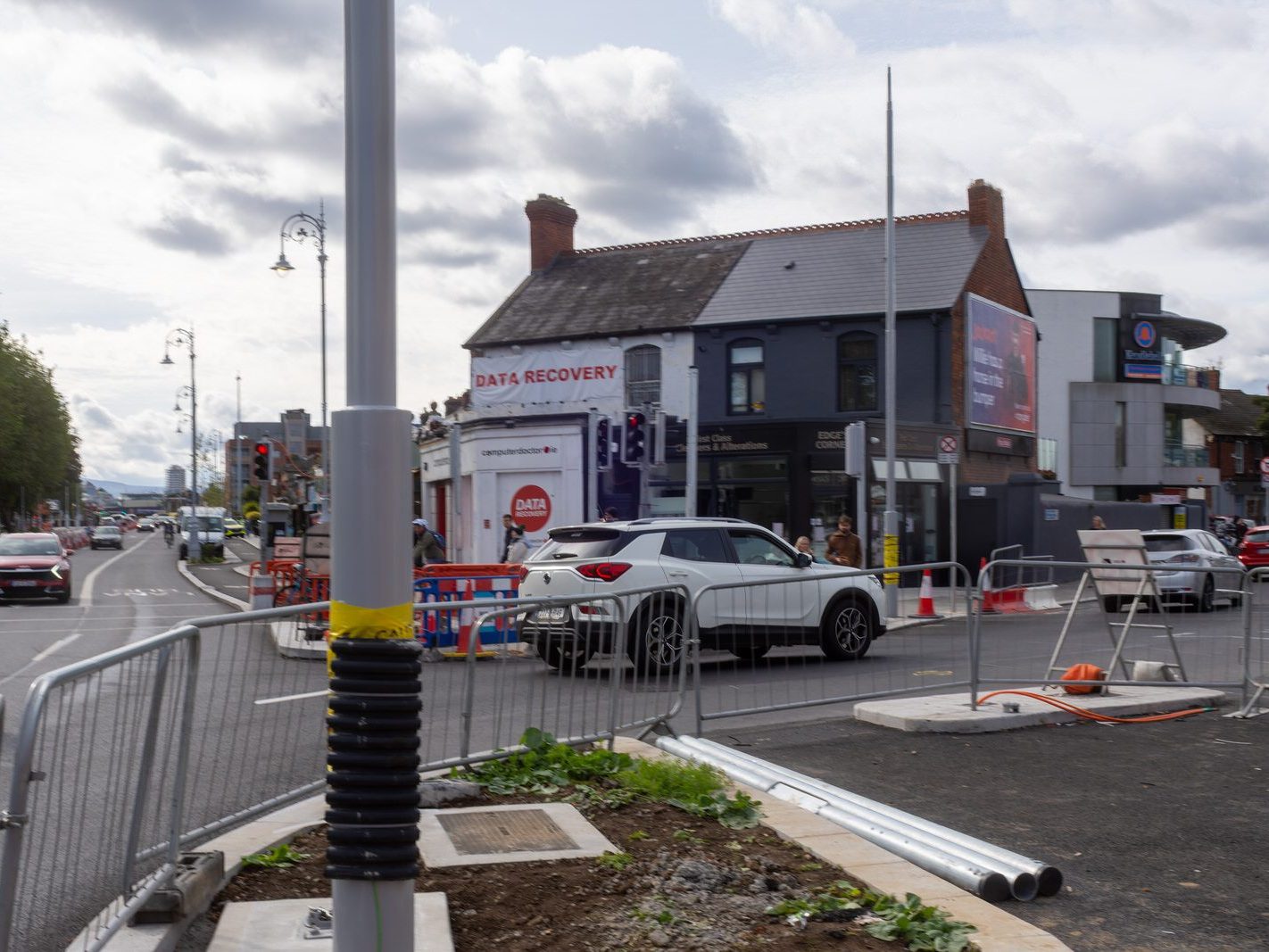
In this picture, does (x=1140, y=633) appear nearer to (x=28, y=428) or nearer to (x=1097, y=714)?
(x=1097, y=714)

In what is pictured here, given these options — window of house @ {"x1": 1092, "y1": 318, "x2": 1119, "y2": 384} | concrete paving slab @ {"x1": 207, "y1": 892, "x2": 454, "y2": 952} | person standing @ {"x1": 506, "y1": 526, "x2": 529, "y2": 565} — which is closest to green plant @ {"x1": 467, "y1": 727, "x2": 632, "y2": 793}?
concrete paving slab @ {"x1": 207, "y1": 892, "x2": 454, "y2": 952}

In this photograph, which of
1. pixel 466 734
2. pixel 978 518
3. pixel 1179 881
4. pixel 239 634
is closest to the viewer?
pixel 1179 881

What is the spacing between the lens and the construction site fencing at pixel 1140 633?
10.8 m

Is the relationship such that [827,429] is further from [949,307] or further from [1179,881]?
[1179,881]

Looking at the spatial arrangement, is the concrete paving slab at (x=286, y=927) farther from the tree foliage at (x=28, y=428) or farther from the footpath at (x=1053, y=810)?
A: the tree foliage at (x=28, y=428)

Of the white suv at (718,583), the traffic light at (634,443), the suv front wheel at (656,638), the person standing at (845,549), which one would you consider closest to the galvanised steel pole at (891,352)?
the person standing at (845,549)

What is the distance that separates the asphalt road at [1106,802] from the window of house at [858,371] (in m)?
23.1

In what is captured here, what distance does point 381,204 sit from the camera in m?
3.75

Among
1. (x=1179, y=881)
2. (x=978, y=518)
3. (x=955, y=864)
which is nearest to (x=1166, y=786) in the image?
(x=1179, y=881)

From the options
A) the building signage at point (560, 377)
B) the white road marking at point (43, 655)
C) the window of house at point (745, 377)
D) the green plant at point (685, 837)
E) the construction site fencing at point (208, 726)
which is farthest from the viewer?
the building signage at point (560, 377)

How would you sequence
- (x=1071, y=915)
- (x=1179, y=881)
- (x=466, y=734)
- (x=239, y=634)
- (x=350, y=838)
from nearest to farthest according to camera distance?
(x=350, y=838), (x=1071, y=915), (x=1179, y=881), (x=239, y=634), (x=466, y=734)

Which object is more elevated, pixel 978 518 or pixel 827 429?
pixel 827 429

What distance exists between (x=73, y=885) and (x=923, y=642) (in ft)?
28.1

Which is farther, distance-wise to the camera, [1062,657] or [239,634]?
[1062,657]
